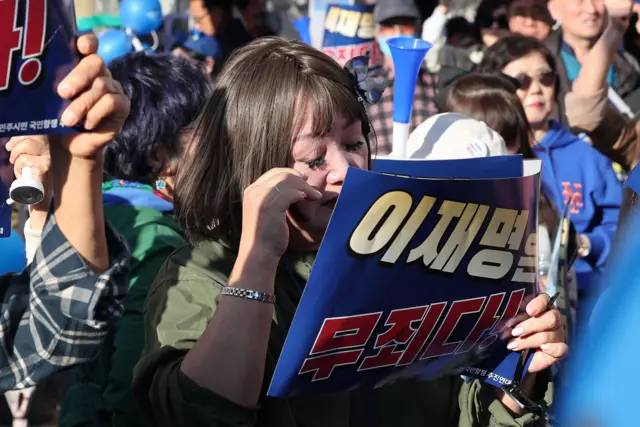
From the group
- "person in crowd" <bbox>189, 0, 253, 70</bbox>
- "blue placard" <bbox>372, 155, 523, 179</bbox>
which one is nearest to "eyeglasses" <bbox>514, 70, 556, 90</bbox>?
"blue placard" <bbox>372, 155, 523, 179</bbox>

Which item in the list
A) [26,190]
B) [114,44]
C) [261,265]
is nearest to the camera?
[261,265]

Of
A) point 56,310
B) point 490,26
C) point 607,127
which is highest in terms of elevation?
point 56,310

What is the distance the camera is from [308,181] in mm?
2105

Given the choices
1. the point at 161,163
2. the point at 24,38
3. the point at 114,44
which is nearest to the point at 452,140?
the point at 161,163

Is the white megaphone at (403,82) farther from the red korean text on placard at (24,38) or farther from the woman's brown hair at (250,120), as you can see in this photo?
the red korean text on placard at (24,38)

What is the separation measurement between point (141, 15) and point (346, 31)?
6.56ft

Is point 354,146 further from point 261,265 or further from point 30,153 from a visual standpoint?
point 30,153

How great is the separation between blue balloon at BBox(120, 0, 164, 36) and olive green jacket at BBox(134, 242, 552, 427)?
5353mm

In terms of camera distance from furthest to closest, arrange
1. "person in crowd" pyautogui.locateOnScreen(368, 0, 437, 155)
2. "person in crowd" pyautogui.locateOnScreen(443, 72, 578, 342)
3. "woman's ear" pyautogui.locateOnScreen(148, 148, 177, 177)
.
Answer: "person in crowd" pyautogui.locateOnScreen(368, 0, 437, 155), "person in crowd" pyautogui.locateOnScreen(443, 72, 578, 342), "woman's ear" pyautogui.locateOnScreen(148, 148, 177, 177)

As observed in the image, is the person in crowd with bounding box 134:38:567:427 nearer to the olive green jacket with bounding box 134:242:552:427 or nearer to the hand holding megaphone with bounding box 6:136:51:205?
the olive green jacket with bounding box 134:242:552:427

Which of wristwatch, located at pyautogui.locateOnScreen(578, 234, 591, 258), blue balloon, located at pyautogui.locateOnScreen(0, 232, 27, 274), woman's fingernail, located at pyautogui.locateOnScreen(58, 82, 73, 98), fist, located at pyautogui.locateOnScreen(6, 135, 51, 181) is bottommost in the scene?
wristwatch, located at pyautogui.locateOnScreen(578, 234, 591, 258)

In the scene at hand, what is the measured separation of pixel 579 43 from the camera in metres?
6.51

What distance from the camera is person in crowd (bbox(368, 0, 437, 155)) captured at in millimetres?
5660

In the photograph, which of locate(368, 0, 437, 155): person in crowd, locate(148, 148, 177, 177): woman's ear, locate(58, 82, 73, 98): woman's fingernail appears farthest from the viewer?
locate(368, 0, 437, 155): person in crowd
